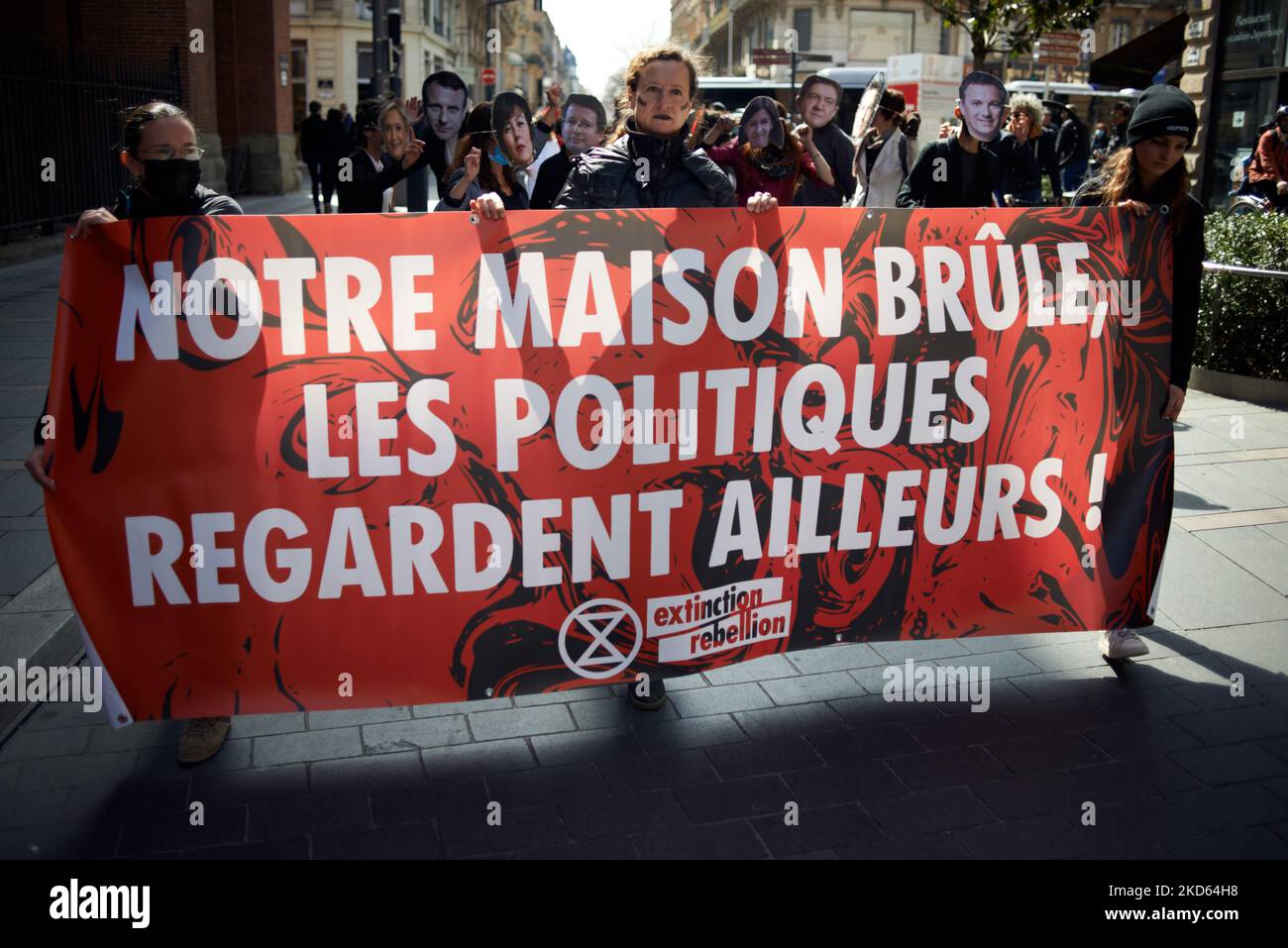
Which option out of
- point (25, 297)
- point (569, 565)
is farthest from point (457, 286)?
point (25, 297)

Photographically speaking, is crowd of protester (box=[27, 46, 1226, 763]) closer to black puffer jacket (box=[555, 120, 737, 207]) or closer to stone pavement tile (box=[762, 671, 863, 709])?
black puffer jacket (box=[555, 120, 737, 207])

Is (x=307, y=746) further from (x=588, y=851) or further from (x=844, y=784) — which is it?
(x=844, y=784)

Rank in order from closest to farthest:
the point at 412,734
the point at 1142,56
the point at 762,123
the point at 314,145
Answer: the point at 412,734 < the point at 762,123 < the point at 1142,56 < the point at 314,145

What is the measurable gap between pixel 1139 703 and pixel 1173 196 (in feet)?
5.73

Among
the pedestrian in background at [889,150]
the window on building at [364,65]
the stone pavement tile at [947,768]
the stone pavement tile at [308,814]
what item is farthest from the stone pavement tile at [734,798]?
the window on building at [364,65]

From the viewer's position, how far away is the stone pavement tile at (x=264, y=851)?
2.95 m

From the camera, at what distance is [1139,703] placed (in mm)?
A: 3863

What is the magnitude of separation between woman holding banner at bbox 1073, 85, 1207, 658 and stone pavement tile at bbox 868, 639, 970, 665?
1.84 feet

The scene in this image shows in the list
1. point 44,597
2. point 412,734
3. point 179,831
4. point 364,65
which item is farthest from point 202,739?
point 364,65

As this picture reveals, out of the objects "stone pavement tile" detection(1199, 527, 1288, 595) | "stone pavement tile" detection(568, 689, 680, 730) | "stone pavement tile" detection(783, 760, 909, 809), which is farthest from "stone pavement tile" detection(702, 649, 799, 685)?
"stone pavement tile" detection(1199, 527, 1288, 595)

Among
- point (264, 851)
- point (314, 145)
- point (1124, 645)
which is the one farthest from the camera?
point (314, 145)

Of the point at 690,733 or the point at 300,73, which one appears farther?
the point at 300,73

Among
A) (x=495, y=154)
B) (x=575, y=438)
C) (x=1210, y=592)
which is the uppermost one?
(x=495, y=154)
